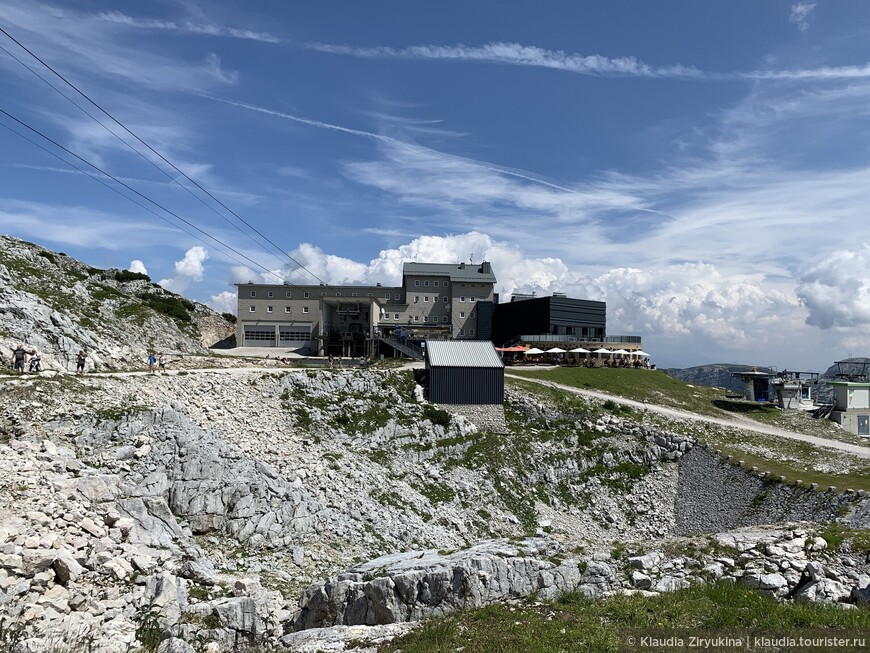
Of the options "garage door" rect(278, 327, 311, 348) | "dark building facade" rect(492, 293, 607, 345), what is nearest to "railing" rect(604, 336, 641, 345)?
"dark building facade" rect(492, 293, 607, 345)

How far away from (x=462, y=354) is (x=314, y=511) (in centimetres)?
2435

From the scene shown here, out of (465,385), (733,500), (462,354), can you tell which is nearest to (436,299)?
(462,354)

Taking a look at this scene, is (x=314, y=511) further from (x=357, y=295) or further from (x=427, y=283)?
(x=427, y=283)

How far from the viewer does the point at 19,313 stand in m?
39.6

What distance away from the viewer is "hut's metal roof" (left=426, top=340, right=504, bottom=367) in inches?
1906

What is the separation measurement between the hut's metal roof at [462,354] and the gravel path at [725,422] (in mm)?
7169

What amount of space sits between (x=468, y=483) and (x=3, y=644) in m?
29.1

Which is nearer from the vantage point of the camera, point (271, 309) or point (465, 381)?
point (465, 381)

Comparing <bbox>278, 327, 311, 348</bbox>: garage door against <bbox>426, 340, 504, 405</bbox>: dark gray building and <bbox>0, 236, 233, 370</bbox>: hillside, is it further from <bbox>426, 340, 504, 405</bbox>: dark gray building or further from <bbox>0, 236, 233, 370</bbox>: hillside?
<bbox>426, 340, 504, 405</bbox>: dark gray building

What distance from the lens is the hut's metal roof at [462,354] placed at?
159 ft

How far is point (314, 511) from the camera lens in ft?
95.8

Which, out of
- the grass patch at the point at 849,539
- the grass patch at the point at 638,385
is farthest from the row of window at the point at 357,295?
the grass patch at the point at 849,539

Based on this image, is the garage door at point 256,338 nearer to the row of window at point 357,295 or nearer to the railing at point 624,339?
the row of window at point 357,295

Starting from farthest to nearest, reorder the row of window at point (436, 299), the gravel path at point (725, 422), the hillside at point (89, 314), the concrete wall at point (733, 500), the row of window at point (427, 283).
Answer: the row of window at point (427, 283) → the row of window at point (436, 299) → the gravel path at point (725, 422) → the hillside at point (89, 314) → the concrete wall at point (733, 500)
